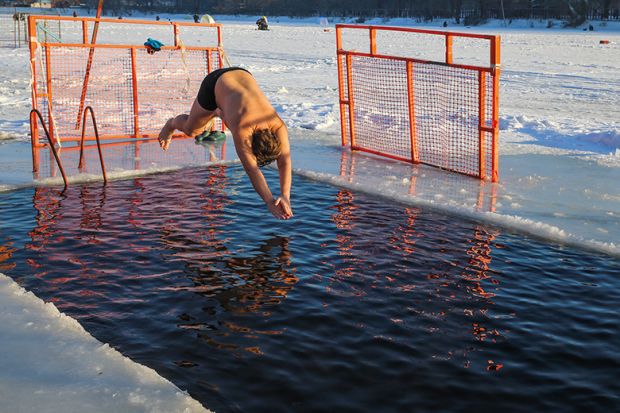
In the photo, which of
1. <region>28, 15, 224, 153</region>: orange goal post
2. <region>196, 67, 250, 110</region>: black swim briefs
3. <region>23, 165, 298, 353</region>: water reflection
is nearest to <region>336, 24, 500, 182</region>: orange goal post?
<region>28, 15, 224, 153</region>: orange goal post

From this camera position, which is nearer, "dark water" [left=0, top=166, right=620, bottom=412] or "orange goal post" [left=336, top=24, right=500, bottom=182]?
"dark water" [left=0, top=166, right=620, bottom=412]

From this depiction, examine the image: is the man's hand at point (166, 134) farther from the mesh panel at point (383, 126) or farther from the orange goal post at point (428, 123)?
the mesh panel at point (383, 126)

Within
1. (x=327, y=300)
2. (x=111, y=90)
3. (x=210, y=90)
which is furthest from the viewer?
(x=111, y=90)

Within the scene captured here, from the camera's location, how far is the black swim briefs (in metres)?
8.12

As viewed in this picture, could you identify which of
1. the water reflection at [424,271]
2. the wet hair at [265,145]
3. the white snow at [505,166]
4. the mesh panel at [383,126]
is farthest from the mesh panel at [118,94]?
the water reflection at [424,271]

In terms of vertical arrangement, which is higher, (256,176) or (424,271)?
(256,176)

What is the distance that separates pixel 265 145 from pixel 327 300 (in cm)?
151

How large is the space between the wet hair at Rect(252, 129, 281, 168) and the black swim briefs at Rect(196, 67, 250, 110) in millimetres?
1621

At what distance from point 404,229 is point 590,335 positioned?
2.93 metres

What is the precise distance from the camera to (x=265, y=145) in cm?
657

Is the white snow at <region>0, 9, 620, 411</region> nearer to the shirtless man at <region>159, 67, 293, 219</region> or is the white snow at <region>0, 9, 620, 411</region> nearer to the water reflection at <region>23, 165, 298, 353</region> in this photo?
the water reflection at <region>23, 165, 298, 353</region>

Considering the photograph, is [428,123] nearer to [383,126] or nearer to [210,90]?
[383,126]

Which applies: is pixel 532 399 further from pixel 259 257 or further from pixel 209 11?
pixel 209 11

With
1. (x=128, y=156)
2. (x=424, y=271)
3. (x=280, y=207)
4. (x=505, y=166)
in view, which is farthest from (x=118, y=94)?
(x=424, y=271)
